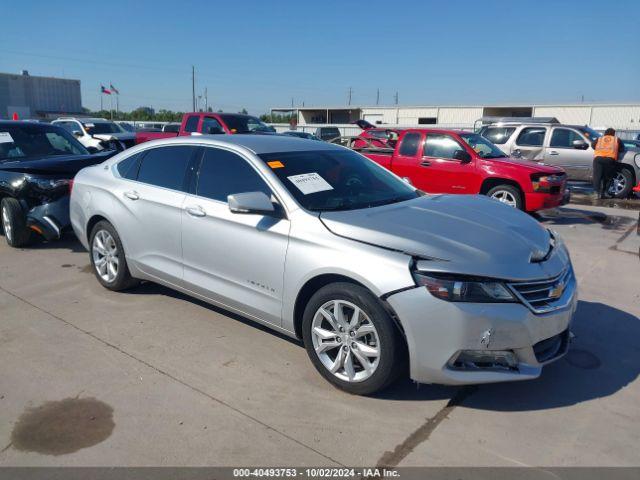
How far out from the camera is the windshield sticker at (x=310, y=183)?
3.86m

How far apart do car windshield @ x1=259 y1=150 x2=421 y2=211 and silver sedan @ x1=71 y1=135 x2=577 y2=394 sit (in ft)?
0.05

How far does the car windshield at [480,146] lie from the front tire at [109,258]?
663 centimetres

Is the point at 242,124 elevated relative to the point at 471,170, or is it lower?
elevated

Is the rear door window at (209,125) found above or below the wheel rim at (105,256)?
above

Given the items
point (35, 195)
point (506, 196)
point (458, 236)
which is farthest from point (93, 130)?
point (458, 236)

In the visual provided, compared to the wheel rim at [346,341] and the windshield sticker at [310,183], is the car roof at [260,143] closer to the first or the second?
the windshield sticker at [310,183]

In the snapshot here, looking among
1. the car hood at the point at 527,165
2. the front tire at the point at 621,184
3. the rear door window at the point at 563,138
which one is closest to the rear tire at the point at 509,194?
the car hood at the point at 527,165

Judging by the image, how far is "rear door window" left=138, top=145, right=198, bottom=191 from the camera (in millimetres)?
4516

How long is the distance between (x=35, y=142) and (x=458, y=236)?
22.5 ft

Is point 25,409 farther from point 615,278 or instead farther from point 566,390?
point 615,278

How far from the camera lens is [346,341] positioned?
331 centimetres

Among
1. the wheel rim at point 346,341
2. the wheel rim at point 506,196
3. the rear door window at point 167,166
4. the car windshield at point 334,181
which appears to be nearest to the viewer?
the wheel rim at point 346,341

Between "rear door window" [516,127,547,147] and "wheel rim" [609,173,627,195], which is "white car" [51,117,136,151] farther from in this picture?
"wheel rim" [609,173,627,195]

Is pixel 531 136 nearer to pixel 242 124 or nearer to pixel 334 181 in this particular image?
pixel 242 124
